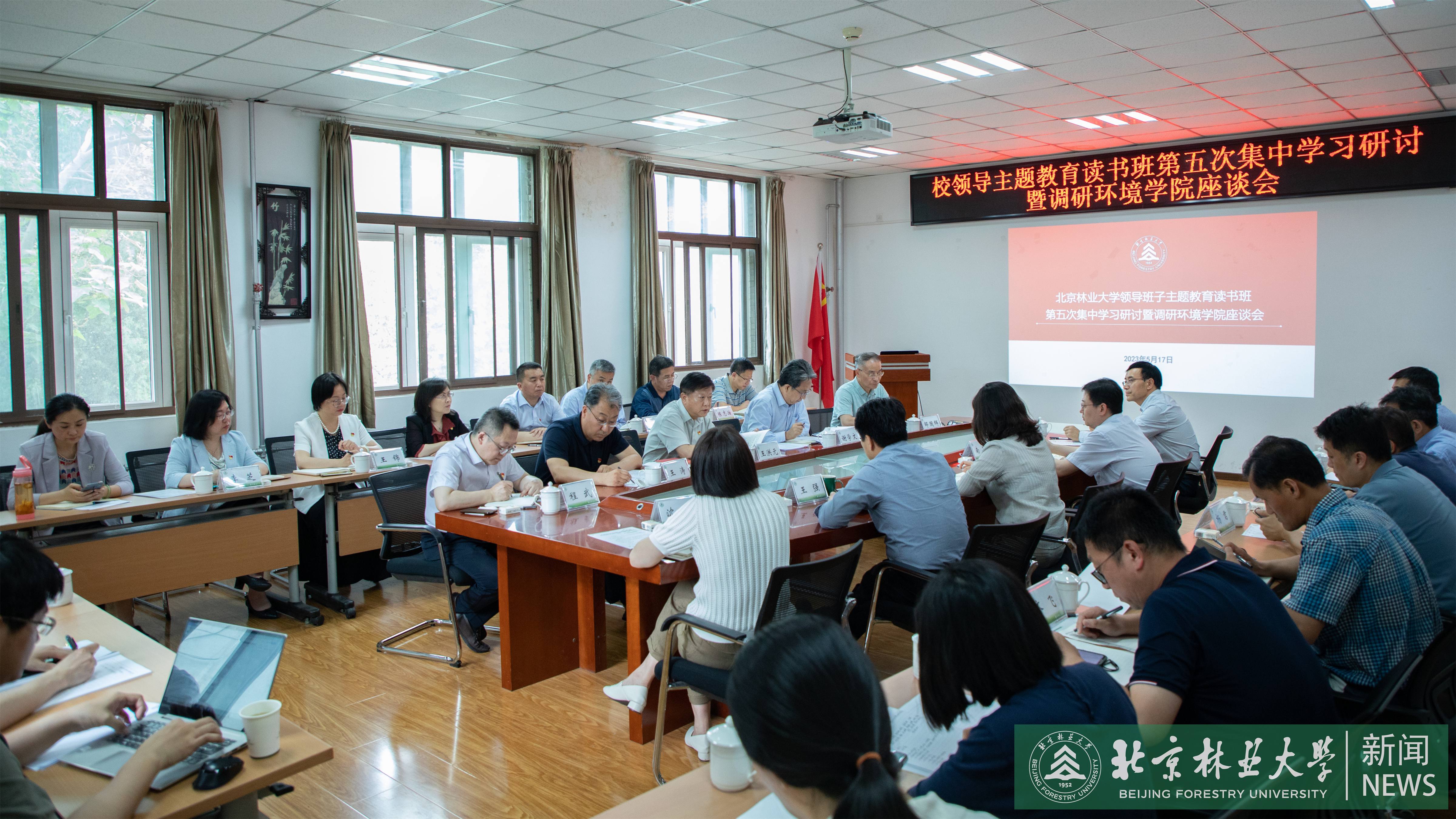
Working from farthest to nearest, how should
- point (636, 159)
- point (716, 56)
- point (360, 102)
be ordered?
point (636, 159)
point (360, 102)
point (716, 56)

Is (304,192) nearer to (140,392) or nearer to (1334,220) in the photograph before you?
(140,392)

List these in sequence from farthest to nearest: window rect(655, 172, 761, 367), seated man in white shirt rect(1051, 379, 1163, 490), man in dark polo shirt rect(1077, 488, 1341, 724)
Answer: window rect(655, 172, 761, 367) → seated man in white shirt rect(1051, 379, 1163, 490) → man in dark polo shirt rect(1077, 488, 1341, 724)

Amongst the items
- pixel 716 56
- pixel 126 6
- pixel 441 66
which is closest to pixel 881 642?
pixel 716 56

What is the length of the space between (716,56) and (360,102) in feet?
8.64

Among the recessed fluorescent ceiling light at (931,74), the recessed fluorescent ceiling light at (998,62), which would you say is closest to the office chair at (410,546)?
the recessed fluorescent ceiling light at (931,74)

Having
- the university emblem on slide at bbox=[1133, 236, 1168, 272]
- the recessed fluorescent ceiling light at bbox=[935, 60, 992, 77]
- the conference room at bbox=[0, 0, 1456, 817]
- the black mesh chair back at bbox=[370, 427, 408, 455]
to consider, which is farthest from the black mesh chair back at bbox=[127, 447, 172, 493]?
the university emblem on slide at bbox=[1133, 236, 1168, 272]

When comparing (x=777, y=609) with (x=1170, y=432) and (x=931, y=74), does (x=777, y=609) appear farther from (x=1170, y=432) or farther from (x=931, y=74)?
(x=931, y=74)

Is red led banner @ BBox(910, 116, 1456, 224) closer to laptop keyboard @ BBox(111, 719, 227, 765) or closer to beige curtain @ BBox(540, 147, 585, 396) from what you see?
beige curtain @ BBox(540, 147, 585, 396)

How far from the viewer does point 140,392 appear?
6.01 meters

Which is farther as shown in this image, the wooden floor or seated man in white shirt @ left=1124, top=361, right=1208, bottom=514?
seated man in white shirt @ left=1124, top=361, right=1208, bottom=514

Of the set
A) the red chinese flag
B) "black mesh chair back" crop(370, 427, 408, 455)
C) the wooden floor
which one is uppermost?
the red chinese flag

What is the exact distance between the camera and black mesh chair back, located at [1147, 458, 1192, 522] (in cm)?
458

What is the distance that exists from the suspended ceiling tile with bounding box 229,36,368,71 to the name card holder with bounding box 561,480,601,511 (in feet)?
9.37

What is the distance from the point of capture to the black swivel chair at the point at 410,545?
13.6ft
